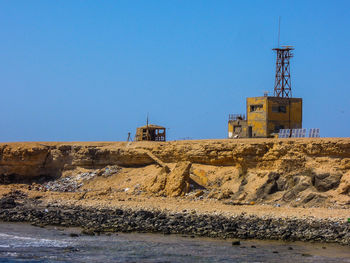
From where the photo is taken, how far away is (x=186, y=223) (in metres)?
24.3

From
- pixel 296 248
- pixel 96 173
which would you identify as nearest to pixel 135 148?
pixel 96 173

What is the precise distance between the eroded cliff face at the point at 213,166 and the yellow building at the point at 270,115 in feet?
31.8

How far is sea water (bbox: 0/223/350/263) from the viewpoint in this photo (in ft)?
63.2

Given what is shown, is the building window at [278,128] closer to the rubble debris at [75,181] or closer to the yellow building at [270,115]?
the yellow building at [270,115]

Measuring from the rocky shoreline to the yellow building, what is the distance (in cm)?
1713

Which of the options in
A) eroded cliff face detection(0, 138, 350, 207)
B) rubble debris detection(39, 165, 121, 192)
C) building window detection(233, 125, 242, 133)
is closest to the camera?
eroded cliff face detection(0, 138, 350, 207)

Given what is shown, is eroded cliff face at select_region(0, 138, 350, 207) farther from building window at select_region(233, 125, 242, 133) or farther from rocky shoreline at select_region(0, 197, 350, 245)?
building window at select_region(233, 125, 242, 133)

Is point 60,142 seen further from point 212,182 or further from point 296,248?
point 296,248

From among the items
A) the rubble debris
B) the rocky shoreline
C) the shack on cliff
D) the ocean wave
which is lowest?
the ocean wave

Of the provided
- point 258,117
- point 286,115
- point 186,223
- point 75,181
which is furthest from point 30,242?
point 286,115

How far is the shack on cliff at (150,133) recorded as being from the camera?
4145 cm

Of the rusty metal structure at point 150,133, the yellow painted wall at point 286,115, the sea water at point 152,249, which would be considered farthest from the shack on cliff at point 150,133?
the sea water at point 152,249

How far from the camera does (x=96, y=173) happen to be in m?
36.2

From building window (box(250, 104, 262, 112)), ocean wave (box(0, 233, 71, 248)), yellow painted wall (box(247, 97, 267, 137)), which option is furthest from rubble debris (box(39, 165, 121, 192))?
building window (box(250, 104, 262, 112))
